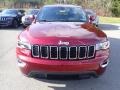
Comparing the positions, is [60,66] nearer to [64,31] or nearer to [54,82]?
[64,31]

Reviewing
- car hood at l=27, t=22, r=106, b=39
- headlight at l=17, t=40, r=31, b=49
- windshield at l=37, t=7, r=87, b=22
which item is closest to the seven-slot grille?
headlight at l=17, t=40, r=31, b=49

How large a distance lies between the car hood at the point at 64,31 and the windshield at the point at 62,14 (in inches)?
27.0

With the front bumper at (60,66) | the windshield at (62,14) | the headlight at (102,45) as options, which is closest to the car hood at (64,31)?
the headlight at (102,45)

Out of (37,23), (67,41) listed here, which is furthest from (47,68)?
(37,23)

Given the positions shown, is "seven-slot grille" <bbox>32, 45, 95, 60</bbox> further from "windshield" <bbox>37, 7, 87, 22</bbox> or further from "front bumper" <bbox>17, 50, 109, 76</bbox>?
"windshield" <bbox>37, 7, 87, 22</bbox>

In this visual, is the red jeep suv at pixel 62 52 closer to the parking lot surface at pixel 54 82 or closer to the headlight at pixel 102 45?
the headlight at pixel 102 45

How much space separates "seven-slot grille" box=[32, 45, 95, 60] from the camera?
18.4 ft

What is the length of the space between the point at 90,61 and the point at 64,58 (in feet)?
1.66

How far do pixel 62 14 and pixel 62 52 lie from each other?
94.8 inches

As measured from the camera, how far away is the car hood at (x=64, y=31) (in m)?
5.92

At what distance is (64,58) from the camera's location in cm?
562

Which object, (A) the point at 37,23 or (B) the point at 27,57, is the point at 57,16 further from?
(B) the point at 27,57

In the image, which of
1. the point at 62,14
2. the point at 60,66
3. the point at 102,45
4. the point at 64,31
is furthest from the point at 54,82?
the point at 62,14

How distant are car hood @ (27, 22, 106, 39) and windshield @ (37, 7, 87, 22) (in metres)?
0.69
